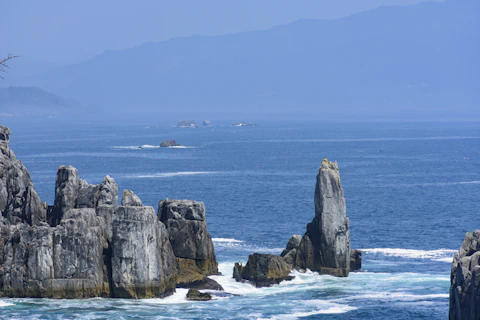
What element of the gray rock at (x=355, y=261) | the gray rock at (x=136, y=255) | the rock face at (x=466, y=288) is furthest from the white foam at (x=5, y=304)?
the rock face at (x=466, y=288)

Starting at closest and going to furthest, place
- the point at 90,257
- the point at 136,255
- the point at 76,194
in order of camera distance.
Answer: the point at 90,257 → the point at 136,255 → the point at 76,194

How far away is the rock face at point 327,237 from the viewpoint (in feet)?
211

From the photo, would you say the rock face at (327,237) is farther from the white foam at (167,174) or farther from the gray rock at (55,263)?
the white foam at (167,174)

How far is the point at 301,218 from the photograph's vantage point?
96438mm

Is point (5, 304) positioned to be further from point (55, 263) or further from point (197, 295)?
point (197, 295)

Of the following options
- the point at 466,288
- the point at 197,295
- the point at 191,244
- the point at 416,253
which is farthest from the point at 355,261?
the point at 466,288

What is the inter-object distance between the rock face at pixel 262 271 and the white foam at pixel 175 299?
15.6 ft

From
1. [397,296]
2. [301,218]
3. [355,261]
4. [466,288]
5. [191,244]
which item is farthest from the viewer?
[301,218]

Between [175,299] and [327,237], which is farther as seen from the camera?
[327,237]

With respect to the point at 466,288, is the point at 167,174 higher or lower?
lower

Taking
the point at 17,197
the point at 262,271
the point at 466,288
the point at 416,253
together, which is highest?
the point at 17,197

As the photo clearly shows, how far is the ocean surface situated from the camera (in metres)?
54.7

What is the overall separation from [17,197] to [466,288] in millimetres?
37954

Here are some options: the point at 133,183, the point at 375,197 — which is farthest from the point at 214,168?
the point at 375,197
